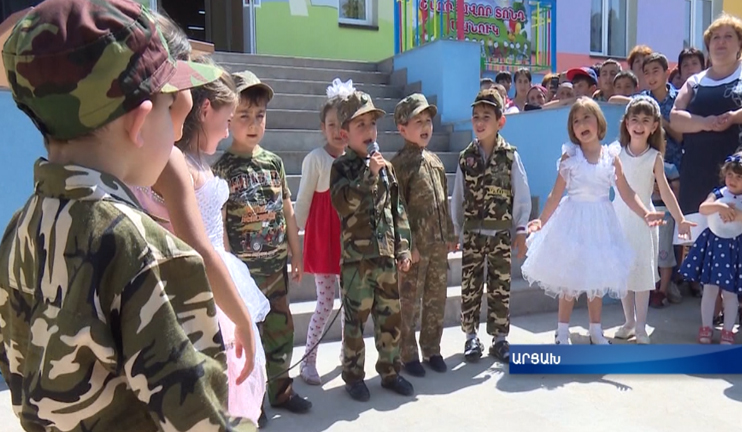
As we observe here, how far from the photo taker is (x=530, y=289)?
507cm

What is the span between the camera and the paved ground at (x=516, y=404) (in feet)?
9.84

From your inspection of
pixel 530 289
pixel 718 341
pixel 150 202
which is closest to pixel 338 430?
pixel 150 202

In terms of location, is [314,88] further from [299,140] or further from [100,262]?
[100,262]

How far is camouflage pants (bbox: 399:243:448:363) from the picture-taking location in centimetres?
375

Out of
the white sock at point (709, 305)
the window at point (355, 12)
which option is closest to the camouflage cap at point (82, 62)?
the white sock at point (709, 305)

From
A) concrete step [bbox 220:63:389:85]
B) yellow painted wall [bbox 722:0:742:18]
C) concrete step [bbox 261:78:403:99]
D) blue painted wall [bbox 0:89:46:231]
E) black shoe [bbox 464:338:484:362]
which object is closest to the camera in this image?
blue painted wall [bbox 0:89:46:231]

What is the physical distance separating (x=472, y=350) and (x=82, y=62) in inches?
136

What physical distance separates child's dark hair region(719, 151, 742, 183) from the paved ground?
1.48 metres

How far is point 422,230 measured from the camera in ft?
12.3

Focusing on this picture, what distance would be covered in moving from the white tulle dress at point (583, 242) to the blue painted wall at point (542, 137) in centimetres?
140

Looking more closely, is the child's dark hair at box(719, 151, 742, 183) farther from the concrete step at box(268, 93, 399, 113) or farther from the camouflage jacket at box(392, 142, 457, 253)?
the concrete step at box(268, 93, 399, 113)

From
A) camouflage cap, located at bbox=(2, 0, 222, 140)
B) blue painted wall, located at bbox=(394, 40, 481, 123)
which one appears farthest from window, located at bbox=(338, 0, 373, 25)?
camouflage cap, located at bbox=(2, 0, 222, 140)

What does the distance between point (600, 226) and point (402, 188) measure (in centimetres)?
143

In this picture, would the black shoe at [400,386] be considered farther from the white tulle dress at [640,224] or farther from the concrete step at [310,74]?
the concrete step at [310,74]
